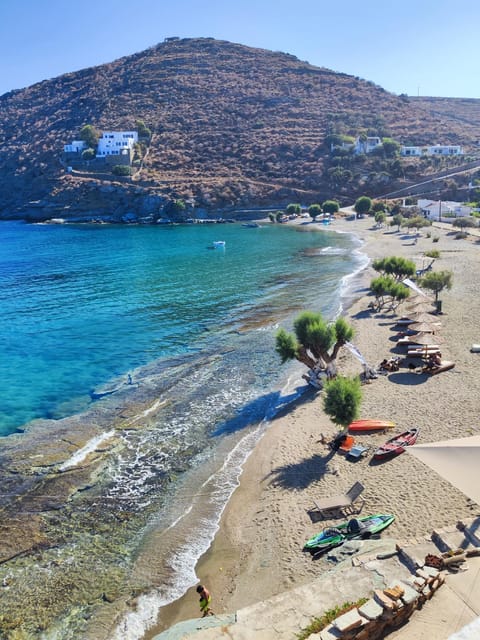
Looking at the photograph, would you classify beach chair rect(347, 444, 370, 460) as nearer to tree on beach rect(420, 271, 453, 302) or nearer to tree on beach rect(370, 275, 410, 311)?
tree on beach rect(370, 275, 410, 311)

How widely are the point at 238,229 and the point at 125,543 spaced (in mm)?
92153

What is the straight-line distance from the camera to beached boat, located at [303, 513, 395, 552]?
13.2 metres

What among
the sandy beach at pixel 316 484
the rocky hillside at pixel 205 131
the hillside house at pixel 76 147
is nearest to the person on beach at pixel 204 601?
the sandy beach at pixel 316 484

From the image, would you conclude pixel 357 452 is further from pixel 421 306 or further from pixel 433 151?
pixel 433 151

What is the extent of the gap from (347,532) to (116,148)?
135233 millimetres

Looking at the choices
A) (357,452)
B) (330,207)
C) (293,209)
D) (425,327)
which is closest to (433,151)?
(330,207)

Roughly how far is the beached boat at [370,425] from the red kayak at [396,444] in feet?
2.74

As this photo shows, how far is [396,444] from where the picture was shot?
57.4 ft

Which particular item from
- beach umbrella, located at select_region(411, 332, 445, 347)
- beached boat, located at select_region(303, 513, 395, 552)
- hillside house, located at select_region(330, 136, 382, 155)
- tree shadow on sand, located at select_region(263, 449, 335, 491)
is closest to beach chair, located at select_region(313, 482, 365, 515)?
beached boat, located at select_region(303, 513, 395, 552)

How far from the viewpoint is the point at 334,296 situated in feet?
144

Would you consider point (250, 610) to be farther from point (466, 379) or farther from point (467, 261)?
point (467, 261)

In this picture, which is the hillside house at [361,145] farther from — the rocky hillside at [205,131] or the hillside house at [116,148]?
the hillside house at [116,148]

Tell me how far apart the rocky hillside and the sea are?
53969 mm

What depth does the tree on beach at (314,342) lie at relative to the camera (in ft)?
78.2
